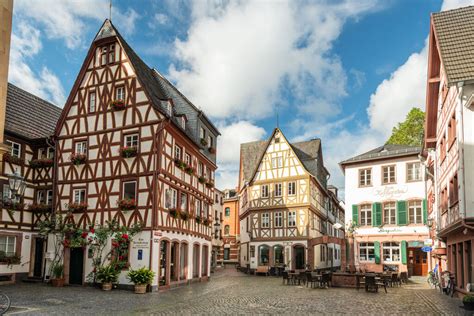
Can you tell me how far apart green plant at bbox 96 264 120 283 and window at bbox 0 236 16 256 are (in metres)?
5.65

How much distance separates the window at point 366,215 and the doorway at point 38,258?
2122cm

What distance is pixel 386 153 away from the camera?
33031 mm

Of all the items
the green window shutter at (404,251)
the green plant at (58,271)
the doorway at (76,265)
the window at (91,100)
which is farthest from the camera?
the green window shutter at (404,251)

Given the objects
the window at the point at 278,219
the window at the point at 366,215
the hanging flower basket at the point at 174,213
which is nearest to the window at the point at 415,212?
the window at the point at 366,215

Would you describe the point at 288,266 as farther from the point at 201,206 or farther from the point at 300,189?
the point at 201,206

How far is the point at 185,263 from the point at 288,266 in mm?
13381

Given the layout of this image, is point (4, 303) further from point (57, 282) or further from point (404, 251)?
point (404, 251)

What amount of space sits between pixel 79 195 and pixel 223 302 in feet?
35.1

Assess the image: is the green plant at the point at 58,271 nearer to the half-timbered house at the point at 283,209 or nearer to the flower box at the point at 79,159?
the flower box at the point at 79,159

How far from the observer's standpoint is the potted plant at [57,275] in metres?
22.0

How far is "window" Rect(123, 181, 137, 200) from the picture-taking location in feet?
74.0

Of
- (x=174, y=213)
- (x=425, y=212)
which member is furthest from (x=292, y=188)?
(x=174, y=213)

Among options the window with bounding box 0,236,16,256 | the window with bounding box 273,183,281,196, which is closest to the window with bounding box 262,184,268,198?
the window with bounding box 273,183,281,196

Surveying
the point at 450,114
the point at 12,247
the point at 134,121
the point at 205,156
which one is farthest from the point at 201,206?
the point at 450,114
